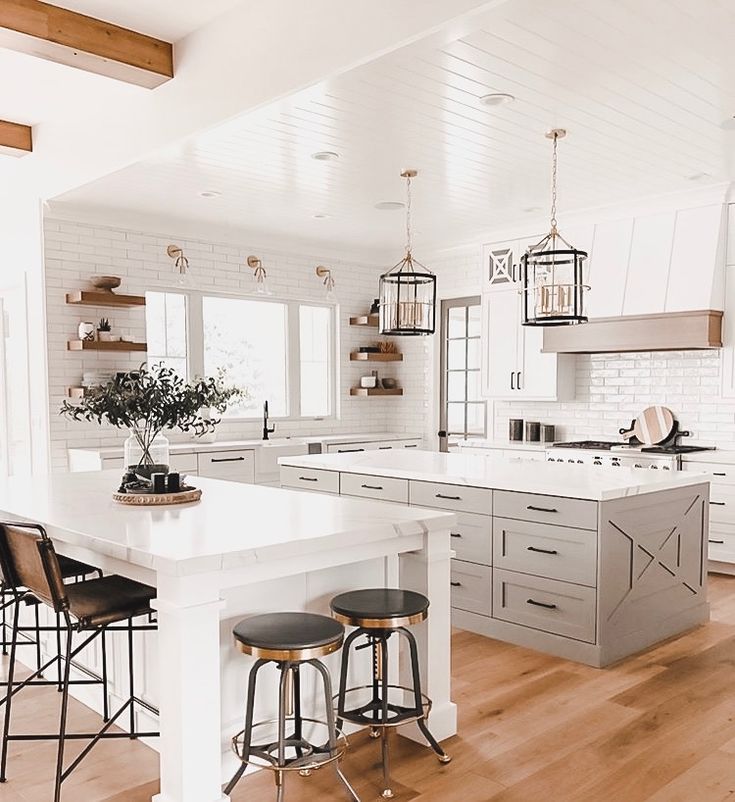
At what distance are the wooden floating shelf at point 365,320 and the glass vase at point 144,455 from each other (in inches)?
184

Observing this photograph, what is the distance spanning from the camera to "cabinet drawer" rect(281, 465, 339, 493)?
202 inches

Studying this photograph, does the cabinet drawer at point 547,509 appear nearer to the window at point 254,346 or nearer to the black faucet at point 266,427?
the black faucet at point 266,427

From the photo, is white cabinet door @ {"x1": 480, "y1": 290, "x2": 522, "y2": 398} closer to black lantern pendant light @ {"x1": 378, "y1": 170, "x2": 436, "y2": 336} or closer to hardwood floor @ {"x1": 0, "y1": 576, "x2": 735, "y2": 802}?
black lantern pendant light @ {"x1": 378, "y1": 170, "x2": 436, "y2": 336}

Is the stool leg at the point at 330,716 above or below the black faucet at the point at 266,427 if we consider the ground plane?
Result: below

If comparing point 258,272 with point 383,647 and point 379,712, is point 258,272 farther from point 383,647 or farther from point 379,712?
point 383,647

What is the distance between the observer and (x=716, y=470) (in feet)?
18.4

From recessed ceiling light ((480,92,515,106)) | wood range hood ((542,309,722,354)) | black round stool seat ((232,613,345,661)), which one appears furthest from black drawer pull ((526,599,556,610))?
wood range hood ((542,309,722,354))

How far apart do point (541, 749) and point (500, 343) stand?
467 centimetres

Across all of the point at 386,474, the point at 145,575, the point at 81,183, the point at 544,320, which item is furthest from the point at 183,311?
the point at 145,575

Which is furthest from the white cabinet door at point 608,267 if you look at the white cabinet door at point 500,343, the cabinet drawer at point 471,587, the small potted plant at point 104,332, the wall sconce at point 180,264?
the small potted plant at point 104,332

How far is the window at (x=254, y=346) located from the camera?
6.92m

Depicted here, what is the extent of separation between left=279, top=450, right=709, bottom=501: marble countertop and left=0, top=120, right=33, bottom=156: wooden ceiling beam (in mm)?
2882

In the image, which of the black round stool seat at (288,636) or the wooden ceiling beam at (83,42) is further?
the wooden ceiling beam at (83,42)

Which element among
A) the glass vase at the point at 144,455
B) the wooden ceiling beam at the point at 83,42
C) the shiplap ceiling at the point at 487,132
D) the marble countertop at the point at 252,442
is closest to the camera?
the shiplap ceiling at the point at 487,132
